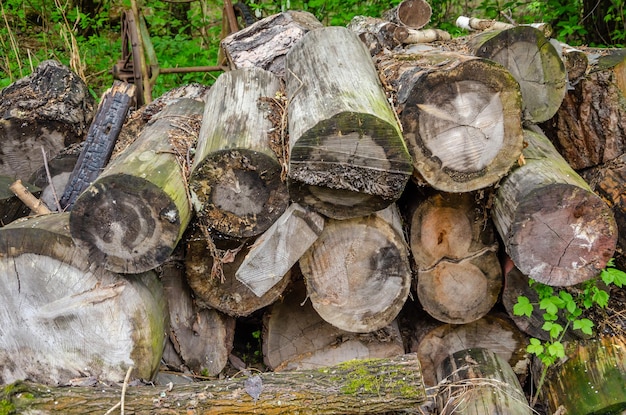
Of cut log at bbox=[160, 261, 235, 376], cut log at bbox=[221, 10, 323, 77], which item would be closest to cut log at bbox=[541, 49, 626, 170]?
cut log at bbox=[221, 10, 323, 77]

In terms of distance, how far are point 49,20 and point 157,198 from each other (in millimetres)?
7906

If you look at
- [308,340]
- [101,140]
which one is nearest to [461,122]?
[308,340]

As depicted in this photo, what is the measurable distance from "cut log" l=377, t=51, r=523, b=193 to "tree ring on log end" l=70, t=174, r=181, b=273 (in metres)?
1.13

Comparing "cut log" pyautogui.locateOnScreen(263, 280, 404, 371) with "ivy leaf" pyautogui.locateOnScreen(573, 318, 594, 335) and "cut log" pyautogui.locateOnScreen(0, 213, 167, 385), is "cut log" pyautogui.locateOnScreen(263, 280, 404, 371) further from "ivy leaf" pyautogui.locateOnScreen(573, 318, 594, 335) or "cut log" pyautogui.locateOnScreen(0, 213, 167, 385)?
"ivy leaf" pyautogui.locateOnScreen(573, 318, 594, 335)

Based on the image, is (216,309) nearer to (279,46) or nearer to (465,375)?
Result: (465,375)

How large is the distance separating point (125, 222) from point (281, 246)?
680 mm

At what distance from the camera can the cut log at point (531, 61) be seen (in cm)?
298

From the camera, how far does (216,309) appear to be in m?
3.28

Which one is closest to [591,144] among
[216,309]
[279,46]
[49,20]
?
[279,46]

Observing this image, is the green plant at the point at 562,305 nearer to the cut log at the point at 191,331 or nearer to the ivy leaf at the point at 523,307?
the ivy leaf at the point at 523,307

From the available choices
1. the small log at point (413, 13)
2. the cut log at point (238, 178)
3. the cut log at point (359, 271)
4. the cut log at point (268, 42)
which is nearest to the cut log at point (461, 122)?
the cut log at point (359, 271)

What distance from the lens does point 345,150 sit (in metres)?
2.29

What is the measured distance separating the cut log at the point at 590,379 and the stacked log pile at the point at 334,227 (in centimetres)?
26

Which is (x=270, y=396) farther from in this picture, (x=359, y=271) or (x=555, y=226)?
(x=555, y=226)
